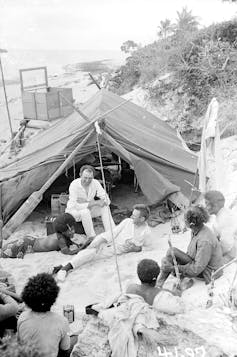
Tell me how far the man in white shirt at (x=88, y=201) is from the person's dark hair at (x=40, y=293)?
2900mm

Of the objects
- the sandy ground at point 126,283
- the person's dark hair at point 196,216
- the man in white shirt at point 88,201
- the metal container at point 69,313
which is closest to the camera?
the sandy ground at point 126,283

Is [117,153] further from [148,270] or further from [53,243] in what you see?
[148,270]

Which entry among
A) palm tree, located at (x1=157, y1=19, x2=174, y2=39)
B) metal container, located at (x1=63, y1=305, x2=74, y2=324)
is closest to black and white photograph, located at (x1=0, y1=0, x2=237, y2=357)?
metal container, located at (x1=63, y1=305, x2=74, y2=324)

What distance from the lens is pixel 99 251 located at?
5.35 m

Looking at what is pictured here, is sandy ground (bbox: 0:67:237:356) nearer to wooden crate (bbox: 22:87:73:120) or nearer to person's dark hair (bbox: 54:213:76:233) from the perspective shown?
person's dark hair (bbox: 54:213:76:233)

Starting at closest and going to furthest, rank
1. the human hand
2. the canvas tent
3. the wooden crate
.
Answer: the human hand → the canvas tent → the wooden crate

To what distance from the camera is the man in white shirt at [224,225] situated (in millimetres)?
4363

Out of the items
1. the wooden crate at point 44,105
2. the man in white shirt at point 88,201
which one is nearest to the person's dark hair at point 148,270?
the man in white shirt at point 88,201

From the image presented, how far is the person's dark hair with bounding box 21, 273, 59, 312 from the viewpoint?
9.42ft

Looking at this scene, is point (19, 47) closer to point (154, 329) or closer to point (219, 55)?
point (219, 55)

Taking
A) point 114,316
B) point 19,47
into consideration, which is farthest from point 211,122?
point 19,47

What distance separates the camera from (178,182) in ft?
22.4

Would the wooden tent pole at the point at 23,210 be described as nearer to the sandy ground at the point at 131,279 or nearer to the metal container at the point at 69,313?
the sandy ground at the point at 131,279

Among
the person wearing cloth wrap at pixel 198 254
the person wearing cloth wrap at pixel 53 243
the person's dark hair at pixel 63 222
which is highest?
the person wearing cloth wrap at pixel 198 254
